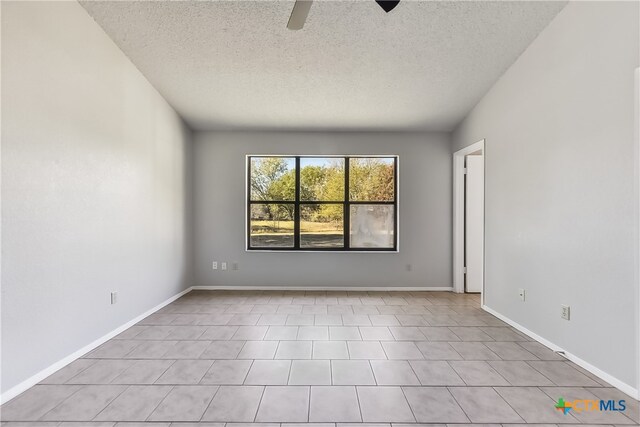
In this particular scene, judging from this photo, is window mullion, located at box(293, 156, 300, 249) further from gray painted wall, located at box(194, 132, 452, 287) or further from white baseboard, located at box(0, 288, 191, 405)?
white baseboard, located at box(0, 288, 191, 405)

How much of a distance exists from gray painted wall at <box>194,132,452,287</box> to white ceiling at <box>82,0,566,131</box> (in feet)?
1.65

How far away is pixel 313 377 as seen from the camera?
2363 mm

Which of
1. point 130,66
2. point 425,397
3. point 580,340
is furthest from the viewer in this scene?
point 130,66

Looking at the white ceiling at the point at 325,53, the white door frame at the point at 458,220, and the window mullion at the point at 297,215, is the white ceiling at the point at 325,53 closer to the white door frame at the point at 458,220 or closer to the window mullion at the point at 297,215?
the white door frame at the point at 458,220

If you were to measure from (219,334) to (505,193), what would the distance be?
3.38m

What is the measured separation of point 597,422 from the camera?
1.88 m

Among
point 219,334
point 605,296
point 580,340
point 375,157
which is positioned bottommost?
point 219,334

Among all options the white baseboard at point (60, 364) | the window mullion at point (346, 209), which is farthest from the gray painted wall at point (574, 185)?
the white baseboard at point (60, 364)

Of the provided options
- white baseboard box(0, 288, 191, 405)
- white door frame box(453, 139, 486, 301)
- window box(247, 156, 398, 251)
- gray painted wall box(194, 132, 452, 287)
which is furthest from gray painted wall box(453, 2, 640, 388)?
white baseboard box(0, 288, 191, 405)

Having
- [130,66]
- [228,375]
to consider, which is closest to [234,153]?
[130,66]

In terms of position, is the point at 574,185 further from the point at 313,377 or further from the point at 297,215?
the point at 297,215

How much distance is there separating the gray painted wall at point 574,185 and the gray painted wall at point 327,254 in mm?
1274

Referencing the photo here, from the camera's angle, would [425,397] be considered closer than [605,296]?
Yes

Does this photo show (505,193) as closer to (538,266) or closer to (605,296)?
(538,266)
